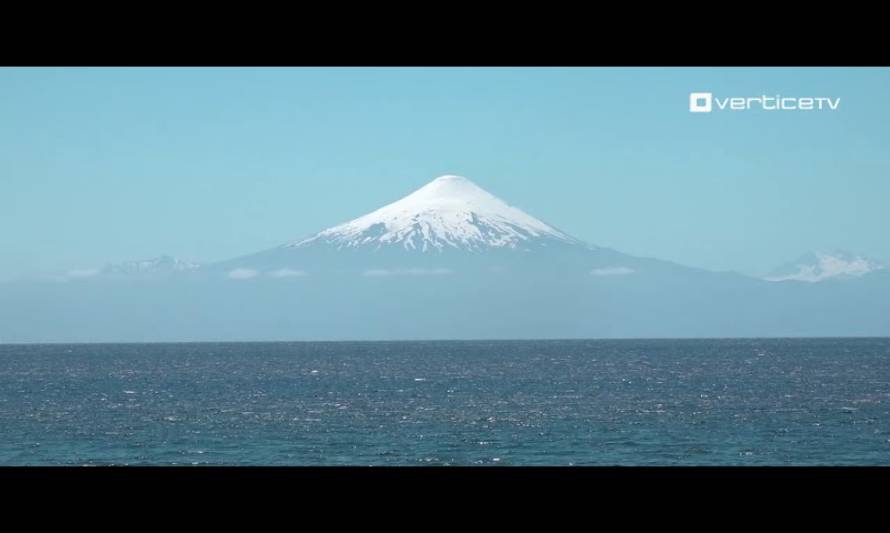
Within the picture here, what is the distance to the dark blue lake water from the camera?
64.3 ft

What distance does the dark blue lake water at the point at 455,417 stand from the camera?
64.3 ft

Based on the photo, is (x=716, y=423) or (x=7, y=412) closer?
(x=716, y=423)

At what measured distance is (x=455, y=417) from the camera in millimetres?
26000

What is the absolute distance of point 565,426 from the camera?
78.5 feet
